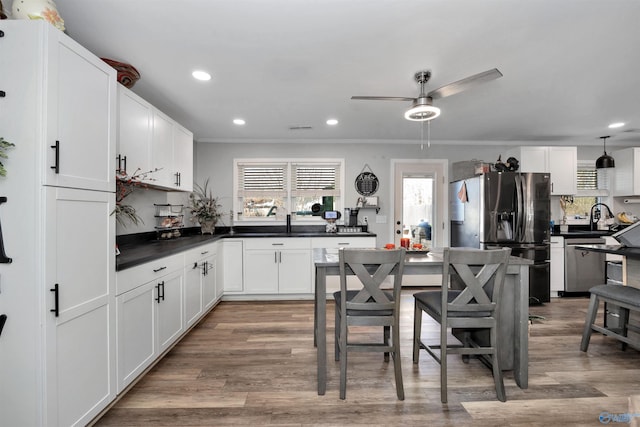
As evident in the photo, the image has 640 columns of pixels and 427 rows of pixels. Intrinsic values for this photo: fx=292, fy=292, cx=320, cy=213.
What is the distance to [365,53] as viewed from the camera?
2172mm

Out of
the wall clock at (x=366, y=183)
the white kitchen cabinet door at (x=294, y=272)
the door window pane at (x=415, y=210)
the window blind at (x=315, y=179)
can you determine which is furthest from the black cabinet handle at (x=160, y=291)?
the door window pane at (x=415, y=210)

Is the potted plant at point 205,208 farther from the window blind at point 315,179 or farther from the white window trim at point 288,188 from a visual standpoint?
the window blind at point 315,179

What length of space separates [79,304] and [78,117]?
0.97 metres

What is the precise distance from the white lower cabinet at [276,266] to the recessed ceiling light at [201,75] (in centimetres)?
218

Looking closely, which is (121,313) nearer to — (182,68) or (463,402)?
(182,68)

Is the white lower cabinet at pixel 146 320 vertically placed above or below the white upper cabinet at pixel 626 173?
below

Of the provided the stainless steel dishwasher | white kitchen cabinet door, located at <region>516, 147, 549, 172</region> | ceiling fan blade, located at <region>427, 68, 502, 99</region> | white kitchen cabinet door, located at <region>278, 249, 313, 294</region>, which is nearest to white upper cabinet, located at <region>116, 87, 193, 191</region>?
white kitchen cabinet door, located at <region>278, 249, 313, 294</region>

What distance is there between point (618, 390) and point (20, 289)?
3.63 meters

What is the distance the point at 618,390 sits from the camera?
2.04 meters

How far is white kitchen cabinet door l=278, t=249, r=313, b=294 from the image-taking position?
4117mm

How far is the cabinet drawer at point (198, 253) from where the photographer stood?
2.86 m

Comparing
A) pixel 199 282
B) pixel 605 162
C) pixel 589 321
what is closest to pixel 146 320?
pixel 199 282

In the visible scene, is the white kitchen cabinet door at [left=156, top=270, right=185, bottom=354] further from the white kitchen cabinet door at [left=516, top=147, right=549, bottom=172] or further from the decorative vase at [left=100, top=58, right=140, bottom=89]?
the white kitchen cabinet door at [left=516, top=147, right=549, bottom=172]

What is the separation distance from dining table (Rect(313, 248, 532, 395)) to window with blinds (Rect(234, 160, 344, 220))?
9.04 ft
